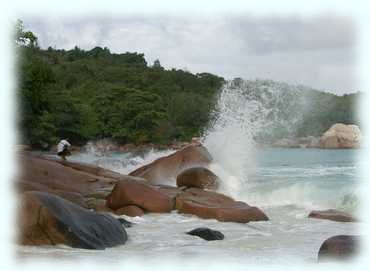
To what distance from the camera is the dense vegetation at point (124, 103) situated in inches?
1284

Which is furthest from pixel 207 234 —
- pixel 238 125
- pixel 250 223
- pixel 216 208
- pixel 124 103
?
pixel 124 103

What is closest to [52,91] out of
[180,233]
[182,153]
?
[182,153]

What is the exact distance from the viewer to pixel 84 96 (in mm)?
61469

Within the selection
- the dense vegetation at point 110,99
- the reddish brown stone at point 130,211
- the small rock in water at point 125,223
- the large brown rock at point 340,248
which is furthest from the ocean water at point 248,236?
the dense vegetation at point 110,99

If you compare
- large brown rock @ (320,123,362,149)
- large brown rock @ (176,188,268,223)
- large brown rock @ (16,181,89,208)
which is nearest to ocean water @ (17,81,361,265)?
large brown rock @ (176,188,268,223)

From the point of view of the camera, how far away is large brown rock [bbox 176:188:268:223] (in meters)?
11.6

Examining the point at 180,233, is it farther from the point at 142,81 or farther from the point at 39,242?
the point at 142,81

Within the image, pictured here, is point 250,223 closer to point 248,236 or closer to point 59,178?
point 248,236

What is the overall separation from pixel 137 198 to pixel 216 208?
5.27 feet

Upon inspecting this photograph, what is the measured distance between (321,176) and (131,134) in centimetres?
3585

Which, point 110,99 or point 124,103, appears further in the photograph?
point 110,99

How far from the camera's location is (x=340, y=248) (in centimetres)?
727

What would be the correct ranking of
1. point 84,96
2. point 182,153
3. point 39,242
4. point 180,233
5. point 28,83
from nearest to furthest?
point 39,242 → point 180,233 → point 182,153 → point 28,83 → point 84,96

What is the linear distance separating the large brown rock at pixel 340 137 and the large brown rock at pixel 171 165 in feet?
117
